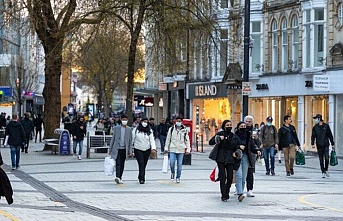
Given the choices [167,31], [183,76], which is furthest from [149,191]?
[183,76]

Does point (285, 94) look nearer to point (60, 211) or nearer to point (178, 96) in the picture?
point (178, 96)

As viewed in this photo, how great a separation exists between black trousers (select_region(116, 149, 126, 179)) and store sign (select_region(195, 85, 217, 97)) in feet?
97.5

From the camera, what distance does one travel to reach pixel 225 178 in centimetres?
1809

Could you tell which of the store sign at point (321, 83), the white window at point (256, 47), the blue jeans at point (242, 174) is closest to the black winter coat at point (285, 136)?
the blue jeans at point (242, 174)

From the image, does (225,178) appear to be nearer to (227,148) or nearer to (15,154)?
(227,148)

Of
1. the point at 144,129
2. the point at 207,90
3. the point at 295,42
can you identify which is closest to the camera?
the point at 144,129

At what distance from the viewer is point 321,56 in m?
39.2

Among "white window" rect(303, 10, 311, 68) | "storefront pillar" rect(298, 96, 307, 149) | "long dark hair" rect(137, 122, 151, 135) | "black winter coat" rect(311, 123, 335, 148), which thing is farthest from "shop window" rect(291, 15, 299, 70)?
"long dark hair" rect(137, 122, 151, 135)

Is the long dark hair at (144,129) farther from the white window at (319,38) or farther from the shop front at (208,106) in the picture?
the shop front at (208,106)

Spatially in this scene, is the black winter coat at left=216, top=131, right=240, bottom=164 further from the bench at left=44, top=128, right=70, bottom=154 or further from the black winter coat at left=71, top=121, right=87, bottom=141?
the bench at left=44, top=128, right=70, bottom=154

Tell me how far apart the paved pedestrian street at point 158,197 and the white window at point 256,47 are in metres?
18.4

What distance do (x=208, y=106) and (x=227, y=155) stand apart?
3671 cm

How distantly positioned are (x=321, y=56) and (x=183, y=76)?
62.1ft

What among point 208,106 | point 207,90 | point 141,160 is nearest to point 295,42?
point 207,90
